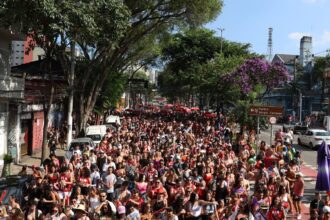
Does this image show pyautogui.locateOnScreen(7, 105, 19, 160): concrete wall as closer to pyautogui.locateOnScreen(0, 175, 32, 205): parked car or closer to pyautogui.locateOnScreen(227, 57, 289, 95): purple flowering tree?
pyautogui.locateOnScreen(0, 175, 32, 205): parked car

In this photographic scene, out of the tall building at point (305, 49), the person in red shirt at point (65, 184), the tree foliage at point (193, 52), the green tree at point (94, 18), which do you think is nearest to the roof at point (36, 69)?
the green tree at point (94, 18)

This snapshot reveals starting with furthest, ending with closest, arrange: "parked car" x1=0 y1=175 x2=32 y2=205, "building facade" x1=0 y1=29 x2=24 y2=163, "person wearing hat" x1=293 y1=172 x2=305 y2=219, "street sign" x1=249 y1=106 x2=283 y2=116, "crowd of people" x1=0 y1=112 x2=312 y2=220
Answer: "street sign" x1=249 y1=106 x2=283 y2=116
"building facade" x1=0 y1=29 x2=24 y2=163
"person wearing hat" x1=293 y1=172 x2=305 y2=219
"parked car" x1=0 y1=175 x2=32 y2=205
"crowd of people" x1=0 y1=112 x2=312 y2=220

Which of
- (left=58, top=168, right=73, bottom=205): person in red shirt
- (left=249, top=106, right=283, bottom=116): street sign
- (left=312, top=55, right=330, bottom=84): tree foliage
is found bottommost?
(left=58, top=168, right=73, bottom=205): person in red shirt

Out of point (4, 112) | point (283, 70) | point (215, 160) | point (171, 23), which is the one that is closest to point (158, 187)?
point (215, 160)

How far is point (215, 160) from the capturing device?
17297mm

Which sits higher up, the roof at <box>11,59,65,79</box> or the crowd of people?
the roof at <box>11,59,65,79</box>

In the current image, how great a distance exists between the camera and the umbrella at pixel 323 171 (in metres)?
14.3

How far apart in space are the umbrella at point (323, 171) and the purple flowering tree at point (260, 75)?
21.1 metres

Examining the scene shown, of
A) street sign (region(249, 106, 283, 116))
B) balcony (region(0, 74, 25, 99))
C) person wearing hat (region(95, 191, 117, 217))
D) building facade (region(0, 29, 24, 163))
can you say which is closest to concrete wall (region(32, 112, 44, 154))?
building facade (region(0, 29, 24, 163))

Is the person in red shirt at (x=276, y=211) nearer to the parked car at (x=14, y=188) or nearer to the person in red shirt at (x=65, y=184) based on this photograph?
the person in red shirt at (x=65, y=184)

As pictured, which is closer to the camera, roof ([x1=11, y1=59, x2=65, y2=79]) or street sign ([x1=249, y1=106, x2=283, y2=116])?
street sign ([x1=249, y1=106, x2=283, y2=116])

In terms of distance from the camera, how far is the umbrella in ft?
47.0

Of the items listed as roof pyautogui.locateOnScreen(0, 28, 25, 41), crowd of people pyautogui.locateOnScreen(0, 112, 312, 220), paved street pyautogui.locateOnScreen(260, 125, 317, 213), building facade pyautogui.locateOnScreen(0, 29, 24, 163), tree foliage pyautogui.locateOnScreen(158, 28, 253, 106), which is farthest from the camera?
tree foliage pyautogui.locateOnScreen(158, 28, 253, 106)

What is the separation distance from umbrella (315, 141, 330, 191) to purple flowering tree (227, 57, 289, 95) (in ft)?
69.1
